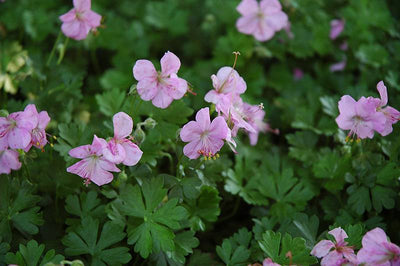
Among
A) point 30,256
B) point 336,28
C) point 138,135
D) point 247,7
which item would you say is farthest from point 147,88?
point 336,28

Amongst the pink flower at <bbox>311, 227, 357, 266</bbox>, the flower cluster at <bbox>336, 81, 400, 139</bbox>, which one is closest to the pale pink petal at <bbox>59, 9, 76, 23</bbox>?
the flower cluster at <bbox>336, 81, 400, 139</bbox>

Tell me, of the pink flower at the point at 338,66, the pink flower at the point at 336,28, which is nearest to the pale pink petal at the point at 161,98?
the pink flower at the point at 338,66

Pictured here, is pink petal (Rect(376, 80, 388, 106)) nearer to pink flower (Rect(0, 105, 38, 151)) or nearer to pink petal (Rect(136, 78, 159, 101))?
pink petal (Rect(136, 78, 159, 101))

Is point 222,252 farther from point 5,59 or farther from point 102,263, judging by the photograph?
point 5,59

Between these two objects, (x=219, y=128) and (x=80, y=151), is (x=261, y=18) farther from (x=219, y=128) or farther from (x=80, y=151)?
(x=80, y=151)

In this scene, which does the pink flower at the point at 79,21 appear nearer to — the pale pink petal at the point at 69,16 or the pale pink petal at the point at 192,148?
the pale pink petal at the point at 69,16
